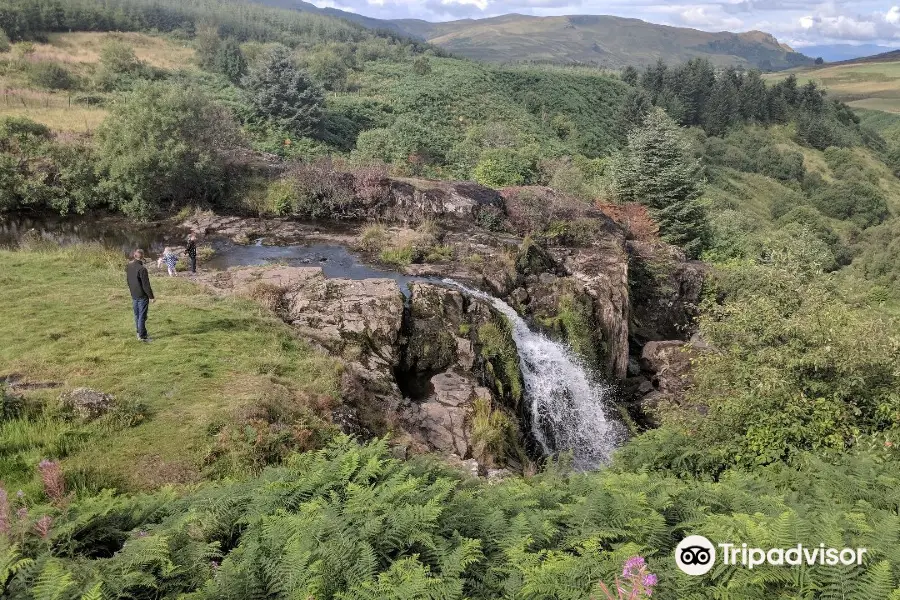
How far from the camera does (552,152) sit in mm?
47344

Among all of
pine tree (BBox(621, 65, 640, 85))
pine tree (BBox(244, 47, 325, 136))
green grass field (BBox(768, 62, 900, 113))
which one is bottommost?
pine tree (BBox(244, 47, 325, 136))

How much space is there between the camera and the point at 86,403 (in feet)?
30.6

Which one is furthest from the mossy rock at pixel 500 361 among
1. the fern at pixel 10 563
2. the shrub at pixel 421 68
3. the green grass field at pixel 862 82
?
the green grass field at pixel 862 82

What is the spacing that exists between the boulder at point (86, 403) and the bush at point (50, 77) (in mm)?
42311

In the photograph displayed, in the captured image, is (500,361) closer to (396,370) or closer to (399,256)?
(396,370)

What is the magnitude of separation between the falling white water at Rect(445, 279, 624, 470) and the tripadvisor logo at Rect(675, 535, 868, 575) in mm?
11163

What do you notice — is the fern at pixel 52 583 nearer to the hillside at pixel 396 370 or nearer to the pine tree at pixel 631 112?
the hillside at pixel 396 370

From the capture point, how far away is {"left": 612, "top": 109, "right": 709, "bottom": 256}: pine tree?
1168 inches

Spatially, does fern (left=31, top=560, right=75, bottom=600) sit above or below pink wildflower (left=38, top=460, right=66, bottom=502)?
above

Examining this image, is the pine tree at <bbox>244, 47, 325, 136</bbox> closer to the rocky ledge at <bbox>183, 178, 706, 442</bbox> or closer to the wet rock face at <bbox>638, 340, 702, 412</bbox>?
the rocky ledge at <bbox>183, 178, 706, 442</bbox>

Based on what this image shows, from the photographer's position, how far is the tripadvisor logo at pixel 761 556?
13.4 feet

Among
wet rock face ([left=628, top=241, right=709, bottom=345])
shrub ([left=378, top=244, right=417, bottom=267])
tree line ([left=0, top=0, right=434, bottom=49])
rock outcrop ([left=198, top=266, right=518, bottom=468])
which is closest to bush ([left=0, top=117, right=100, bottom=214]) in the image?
rock outcrop ([left=198, top=266, right=518, bottom=468])

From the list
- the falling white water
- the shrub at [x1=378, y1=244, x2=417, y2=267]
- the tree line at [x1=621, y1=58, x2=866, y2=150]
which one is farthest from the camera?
the tree line at [x1=621, y1=58, x2=866, y2=150]

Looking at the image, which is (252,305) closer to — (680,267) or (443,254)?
(443,254)
